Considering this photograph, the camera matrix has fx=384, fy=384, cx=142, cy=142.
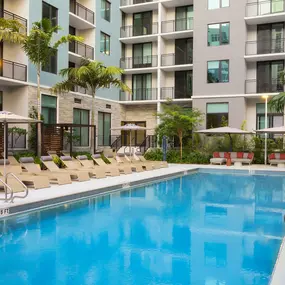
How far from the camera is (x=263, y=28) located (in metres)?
27.5

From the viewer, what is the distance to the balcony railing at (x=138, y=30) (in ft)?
102

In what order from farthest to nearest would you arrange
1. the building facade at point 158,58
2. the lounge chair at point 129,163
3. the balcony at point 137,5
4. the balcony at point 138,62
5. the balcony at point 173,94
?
the balcony at point 138,62, the balcony at point 137,5, the balcony at point 173,94, the building facade at point 158,58, the lounge chair at point 129,163

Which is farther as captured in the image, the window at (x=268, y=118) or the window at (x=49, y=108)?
the window at (x=268, y=118)

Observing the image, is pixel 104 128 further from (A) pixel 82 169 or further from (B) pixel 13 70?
(A) pixel 82 169

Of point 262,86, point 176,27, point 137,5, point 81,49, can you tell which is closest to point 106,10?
point 137,5

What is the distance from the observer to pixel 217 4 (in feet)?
91.5

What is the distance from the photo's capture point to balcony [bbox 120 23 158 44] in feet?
102

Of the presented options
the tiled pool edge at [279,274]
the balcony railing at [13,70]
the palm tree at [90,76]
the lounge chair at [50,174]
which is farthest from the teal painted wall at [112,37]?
the tiled pool edge at [279,274]

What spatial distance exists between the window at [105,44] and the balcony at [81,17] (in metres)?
1.62

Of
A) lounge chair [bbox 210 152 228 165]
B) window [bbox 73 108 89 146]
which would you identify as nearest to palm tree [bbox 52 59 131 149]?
window [bbox 73 108 89 146]

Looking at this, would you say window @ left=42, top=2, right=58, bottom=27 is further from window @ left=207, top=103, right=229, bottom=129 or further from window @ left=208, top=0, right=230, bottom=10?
window @ left=207, top=103, right=229, bottom=129

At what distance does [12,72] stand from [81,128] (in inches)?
275

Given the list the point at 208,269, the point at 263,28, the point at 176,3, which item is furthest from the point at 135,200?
the point at 176,3

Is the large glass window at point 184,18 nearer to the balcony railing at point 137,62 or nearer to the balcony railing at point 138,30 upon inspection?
the balcony railing at point 138,30
